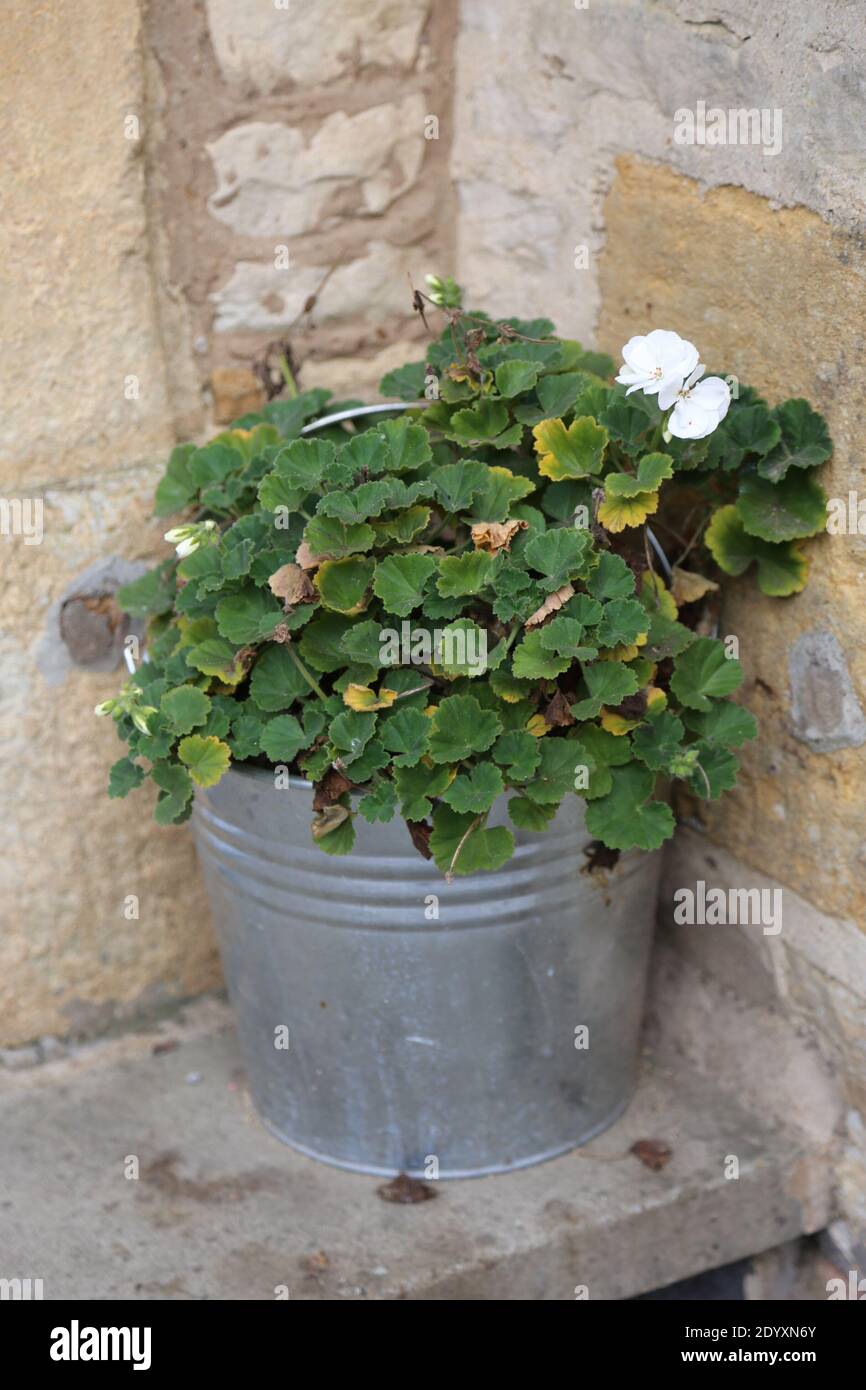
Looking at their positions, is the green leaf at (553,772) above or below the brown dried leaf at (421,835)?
above

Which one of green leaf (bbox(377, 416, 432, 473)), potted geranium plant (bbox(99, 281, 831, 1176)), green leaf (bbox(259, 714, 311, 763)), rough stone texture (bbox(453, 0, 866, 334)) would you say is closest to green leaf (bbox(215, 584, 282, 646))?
potted geranium plant (bbox(99, 281, 831, 1176))

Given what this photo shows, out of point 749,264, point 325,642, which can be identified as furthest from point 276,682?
point 749,264

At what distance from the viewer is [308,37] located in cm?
197

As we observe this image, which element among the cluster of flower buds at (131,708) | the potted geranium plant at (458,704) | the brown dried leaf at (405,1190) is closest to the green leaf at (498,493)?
the potted geranium plant at (458,704)

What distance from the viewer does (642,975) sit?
6.26 ft

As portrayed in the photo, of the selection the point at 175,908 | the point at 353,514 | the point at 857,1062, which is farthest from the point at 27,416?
the point at 857,1062

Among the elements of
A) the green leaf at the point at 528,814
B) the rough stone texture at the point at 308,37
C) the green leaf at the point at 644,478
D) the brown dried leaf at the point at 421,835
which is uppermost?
the rough stone texture at the point at 308,37

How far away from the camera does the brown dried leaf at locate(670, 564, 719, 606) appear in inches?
68.5

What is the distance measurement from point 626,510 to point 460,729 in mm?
322

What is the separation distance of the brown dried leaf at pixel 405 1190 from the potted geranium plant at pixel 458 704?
2 cm

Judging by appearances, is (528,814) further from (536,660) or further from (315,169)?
(315,169)

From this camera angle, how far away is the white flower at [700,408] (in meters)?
1.55

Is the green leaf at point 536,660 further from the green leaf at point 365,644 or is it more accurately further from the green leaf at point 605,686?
the green leaf at point 365,644

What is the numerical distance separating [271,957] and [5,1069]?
0.58m
